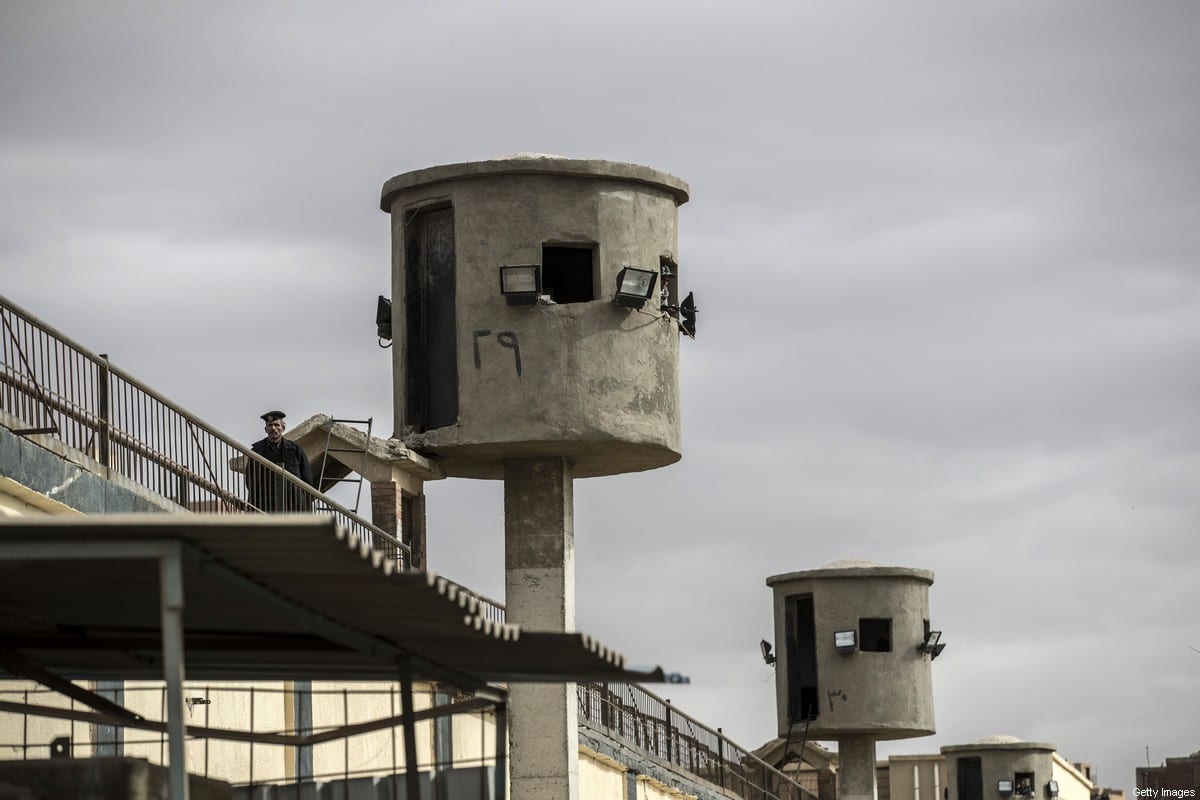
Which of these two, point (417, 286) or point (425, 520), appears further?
point (425, 520)

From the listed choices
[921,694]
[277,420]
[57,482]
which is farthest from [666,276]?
[921,694]

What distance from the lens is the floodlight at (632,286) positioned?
26.3 meters

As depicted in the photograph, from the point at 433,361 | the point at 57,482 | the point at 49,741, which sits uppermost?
the point at 433,361

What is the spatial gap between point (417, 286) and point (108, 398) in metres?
6.35

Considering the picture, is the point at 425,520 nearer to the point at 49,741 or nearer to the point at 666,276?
the point at 666,276

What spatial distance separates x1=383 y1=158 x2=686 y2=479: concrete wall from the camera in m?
26.0

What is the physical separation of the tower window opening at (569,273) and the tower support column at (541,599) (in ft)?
6.15

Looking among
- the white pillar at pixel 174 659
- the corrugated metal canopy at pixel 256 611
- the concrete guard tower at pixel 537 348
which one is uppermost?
the concrete guard tower at pixel 537 348

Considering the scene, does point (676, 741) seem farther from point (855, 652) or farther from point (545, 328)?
point (545, 328)

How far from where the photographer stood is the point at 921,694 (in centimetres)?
3903

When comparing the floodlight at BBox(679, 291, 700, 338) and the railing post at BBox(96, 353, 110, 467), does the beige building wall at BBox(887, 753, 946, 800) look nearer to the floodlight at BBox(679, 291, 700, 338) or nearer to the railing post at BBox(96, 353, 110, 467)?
the floodlight at BBox(679, 291, 700, 338)

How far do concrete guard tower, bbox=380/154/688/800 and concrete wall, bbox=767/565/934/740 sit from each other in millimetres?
11803

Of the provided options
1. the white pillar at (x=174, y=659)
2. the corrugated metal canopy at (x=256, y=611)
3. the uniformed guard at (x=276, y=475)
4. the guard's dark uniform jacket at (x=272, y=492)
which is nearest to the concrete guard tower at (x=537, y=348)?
the uniformed guard at (x=276, y=475)

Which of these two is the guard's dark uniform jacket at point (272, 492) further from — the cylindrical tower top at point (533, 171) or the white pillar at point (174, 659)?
the white pillar at point (174, 659)
